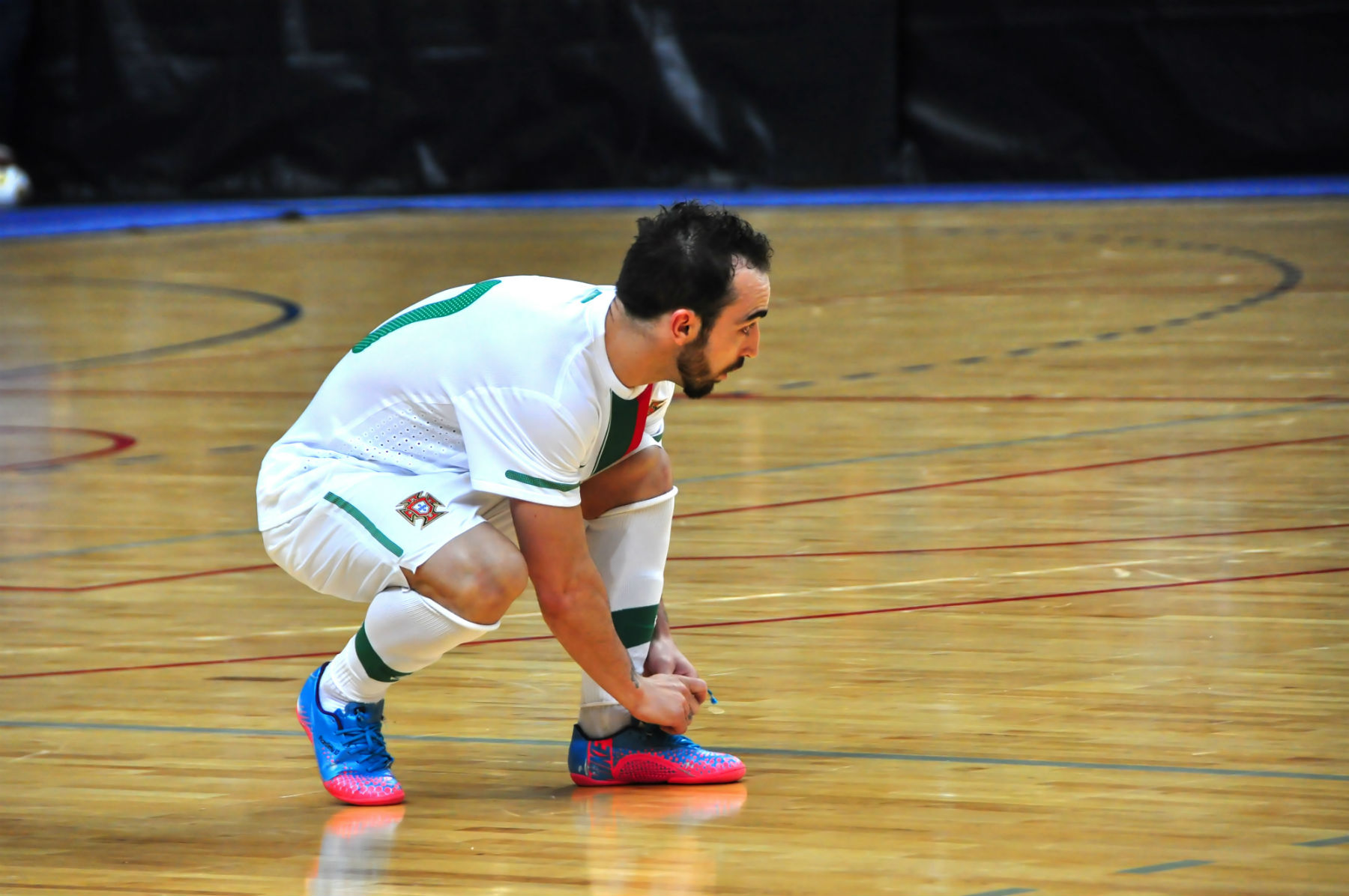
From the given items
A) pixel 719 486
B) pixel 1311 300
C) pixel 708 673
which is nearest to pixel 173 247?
pixel 1311 300

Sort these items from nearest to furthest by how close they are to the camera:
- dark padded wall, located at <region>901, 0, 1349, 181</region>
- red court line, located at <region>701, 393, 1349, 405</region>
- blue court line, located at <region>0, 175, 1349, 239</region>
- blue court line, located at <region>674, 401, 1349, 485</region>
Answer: blue court line, located at <region>674, 401, 1349, 485</region>, red court line, located at <region>701, 393, 1349, 405</region>, blue court line, located at <region>0, 175, 1349, 239</region>, dark padded wall, located at <region>901, 0, 1349, 181</region>

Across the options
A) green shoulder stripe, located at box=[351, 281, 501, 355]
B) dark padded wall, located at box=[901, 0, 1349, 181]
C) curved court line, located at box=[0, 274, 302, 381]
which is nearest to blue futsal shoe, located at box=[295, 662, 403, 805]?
green shoulder stripe, located at box=[351, 281, 501, 355]

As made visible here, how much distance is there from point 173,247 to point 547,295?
7583mm

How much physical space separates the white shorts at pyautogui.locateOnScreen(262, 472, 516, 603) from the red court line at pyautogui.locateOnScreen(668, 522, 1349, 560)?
1075mm

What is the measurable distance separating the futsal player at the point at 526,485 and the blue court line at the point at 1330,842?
0.58m

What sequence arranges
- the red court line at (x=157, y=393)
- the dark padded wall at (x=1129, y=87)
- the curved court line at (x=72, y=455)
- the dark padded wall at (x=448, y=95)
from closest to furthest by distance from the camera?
the curved court line at (x=72, y=455) < the red court line at (x=157, y=393) < the dark padded wall at (x=1129, y=87) < the dark padded wall at (x=448, y=95)

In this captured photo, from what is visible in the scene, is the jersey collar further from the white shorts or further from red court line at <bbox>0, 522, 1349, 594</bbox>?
red court line at <bbox>0, 522, 1349, 594</bbox>

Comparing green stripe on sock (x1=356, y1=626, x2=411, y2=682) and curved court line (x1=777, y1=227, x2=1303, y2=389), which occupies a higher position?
green stripe on sock (x1=356, y1=626, x2=411, y2=682)

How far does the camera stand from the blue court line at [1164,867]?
5.75ft

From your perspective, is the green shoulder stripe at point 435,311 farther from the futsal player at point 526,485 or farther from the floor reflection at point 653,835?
the floor reflection at point 653,835

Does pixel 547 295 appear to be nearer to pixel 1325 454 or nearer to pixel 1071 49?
pixel 1325 454

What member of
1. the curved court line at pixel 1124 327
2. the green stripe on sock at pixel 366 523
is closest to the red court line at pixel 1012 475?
the curved court line at pixel 1124 327

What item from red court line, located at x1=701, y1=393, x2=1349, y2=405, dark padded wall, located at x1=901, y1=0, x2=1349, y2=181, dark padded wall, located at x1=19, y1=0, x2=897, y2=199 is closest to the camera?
red court line, located at x1=701, y1=393, x2=1349, y2=405

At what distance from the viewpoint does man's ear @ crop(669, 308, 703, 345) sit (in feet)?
6.18
